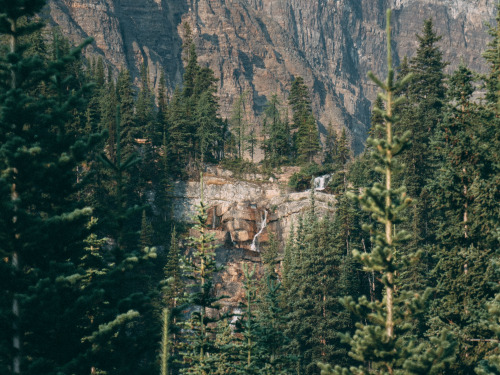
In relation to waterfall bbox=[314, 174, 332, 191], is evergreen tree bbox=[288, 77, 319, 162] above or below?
above

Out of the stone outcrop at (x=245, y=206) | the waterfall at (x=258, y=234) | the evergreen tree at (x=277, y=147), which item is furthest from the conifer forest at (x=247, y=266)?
the evergreen tree at (x=277, y=147)

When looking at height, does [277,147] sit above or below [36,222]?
above

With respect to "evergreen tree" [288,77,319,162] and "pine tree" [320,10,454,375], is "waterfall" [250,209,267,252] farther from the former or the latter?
"pine tree" [320,10,454,375]

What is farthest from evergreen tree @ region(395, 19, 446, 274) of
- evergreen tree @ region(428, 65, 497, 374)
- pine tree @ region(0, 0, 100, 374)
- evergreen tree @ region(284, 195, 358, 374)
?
pine tree @ region(0, 0, 100, 374)

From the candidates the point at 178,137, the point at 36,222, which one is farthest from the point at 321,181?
the point at 36,222

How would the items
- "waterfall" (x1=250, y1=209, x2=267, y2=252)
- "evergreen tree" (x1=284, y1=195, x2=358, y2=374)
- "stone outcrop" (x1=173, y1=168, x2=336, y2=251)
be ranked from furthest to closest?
"waterfall" (x1=250, y1=209, x2=267, y2=252), "stone outcrop" (x1=173, y1=168, x2=336, y2=251), "evergreen tree" (x1=284, y1=195, x2=358, y2=374)

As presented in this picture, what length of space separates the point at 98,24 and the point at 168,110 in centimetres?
9253

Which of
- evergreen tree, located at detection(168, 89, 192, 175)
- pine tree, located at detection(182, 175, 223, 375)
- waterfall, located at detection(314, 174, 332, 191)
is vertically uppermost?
evergreen tree, located at detection(168, 89, 192, 175)

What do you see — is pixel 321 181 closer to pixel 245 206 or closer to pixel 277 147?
pixel 245 206

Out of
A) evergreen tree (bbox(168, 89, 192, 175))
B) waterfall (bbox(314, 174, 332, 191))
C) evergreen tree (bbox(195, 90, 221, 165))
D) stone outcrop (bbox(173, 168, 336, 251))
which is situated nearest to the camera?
stone outcrop (bbox(173, 168, 336, 251))

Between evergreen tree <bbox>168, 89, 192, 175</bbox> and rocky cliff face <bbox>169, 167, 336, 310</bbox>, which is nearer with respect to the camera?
rocky cliff face <bbox>169, 167, 336, 310</bbox>

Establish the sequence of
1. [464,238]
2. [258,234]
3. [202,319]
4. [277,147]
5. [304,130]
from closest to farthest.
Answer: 1. [202,319]
2. [464,238]
3. [258,234]
4. [304,130]
5. [277,147]

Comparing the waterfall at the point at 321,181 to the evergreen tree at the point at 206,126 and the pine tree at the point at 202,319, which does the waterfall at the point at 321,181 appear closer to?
the evergreen tree at the point at 206,126

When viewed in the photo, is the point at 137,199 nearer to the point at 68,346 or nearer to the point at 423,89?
the point at 423,89
